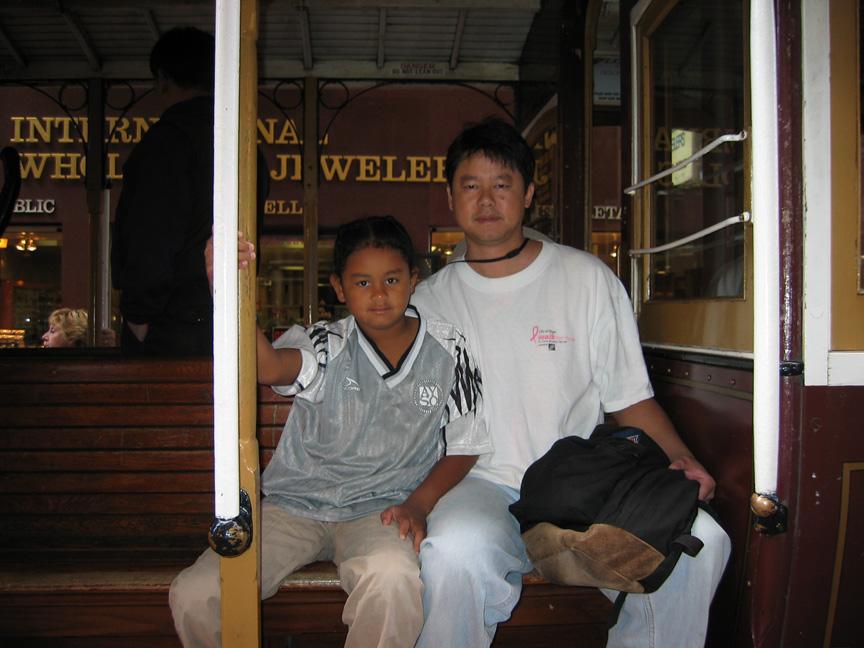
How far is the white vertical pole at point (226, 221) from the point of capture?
0.93 m

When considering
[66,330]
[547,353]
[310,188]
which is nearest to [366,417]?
[547,353]

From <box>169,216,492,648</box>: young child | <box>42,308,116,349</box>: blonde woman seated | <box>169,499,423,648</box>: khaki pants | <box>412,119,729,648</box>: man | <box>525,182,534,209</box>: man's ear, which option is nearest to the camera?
<box>169,499,423,648</box>: khaki pants

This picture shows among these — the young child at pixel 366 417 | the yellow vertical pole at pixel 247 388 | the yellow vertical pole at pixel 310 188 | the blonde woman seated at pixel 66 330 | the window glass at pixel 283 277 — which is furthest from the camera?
the window glass at pixel 283 277

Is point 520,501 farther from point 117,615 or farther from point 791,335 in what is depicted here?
point 117,615

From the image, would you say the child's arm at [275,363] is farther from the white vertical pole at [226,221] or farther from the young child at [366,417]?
the white vertical pole at [226,221]

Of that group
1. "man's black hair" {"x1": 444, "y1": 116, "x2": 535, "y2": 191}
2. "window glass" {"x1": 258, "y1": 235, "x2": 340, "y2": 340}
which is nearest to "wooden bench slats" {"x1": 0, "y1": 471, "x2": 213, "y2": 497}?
"man's black hair" {"x1": 444, "y1": 116, "x2": 535, "y2": 191}

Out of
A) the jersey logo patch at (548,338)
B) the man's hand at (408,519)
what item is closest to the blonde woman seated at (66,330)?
the man's hand at (408,519)

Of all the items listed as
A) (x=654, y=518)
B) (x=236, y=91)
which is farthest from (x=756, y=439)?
(x=236, y=91)

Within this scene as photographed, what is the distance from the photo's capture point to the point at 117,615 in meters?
1.62

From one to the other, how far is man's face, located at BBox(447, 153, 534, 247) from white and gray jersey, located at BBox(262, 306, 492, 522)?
0.39 meters

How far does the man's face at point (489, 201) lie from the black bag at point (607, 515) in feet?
2.27

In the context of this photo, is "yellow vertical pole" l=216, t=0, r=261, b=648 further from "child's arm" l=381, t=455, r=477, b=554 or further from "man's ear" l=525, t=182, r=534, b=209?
"man's ear" l=525, t=182, r=534, b=209

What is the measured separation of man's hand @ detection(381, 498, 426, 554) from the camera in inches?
57.9

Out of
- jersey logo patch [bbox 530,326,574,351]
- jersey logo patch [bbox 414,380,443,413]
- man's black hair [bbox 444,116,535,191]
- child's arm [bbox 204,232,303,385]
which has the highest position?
man's black hair [bbox 444,116,535,191]
